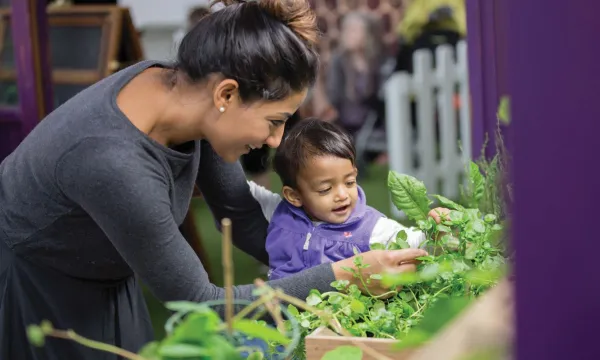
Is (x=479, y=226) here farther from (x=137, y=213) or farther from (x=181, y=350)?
(x=181, y=350)

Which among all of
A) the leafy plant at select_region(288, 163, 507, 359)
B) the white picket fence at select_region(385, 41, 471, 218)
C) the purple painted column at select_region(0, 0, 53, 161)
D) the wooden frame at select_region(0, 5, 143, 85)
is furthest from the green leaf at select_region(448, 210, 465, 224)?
the white picket fence at select_region(385, 41, 471, 218)

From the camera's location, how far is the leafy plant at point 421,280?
1332 mm

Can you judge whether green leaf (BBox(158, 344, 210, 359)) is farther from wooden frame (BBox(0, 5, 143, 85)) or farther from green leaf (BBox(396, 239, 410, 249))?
wooden frame (BBox(0, 5, 143, 85))

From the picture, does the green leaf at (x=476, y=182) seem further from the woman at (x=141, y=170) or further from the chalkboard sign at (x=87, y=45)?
the chalkboard sign at (x=87, y=45)

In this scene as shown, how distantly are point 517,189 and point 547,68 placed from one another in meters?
0.07

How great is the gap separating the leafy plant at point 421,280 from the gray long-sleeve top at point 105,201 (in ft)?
0.49

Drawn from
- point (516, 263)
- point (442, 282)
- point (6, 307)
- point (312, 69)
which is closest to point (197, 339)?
point (516, 263)

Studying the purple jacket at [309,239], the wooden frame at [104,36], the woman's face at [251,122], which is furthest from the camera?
the wooden frame at [104,36]

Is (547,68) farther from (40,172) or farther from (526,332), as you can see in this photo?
(40,172)

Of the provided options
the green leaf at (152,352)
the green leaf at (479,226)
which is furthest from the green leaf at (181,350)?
the green leaf at (479,226)

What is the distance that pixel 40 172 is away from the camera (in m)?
1.62

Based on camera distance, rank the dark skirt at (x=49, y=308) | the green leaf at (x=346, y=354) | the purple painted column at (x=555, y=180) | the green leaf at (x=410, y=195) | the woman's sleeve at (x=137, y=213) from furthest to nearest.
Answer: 1. the dark skirt at (x=49, y=308)
2. the green leaf at (x=410, y=195)
3. the woman's sleeve at (x=137, y=213)
4. the green leaf at (x=346, y=354)
5. the purple painted column at (x=555, y=180)

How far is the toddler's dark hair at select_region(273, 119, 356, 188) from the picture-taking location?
6.48 feet

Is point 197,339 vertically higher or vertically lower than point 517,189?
lower
